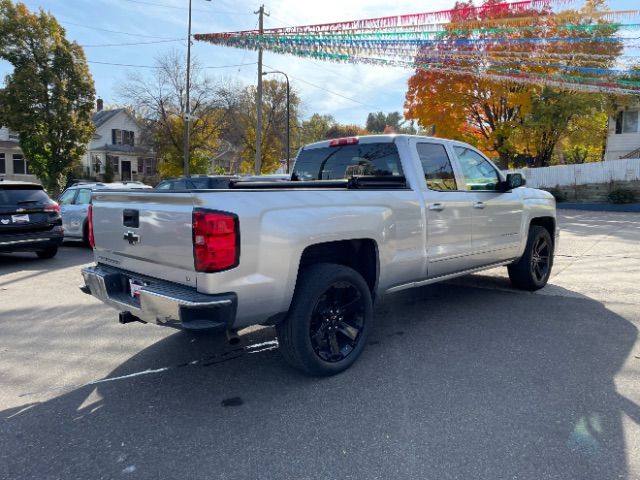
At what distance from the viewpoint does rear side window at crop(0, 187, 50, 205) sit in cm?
863

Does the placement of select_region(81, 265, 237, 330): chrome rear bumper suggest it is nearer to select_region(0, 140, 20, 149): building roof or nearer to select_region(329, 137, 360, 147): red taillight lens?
select_region(329, 137, 360, 147): red taillight lens

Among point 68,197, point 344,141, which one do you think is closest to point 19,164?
point 68,197

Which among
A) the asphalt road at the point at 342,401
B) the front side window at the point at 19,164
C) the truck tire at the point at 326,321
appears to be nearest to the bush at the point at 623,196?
the asphalt road at the point at 342,401

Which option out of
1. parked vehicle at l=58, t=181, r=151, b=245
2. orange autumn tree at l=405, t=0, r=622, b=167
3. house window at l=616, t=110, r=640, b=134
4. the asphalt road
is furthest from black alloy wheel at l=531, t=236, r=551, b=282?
house window at l=616, t=110, r=640, b=134

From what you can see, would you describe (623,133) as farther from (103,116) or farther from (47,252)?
(103,116)

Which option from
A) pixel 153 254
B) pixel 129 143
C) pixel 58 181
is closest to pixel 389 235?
pixel 153 254

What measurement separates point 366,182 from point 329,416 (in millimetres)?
2099

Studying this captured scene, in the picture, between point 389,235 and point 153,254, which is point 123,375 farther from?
point 389,235

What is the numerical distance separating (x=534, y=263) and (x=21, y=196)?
8.86m

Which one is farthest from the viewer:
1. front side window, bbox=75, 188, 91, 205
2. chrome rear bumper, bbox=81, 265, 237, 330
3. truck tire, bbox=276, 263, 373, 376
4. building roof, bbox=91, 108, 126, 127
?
building roof, bbox=91, 108, 126, 127

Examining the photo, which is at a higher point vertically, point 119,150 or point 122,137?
point 122,137

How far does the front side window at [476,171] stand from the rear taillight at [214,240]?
121 inches

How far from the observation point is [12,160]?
35.5 metres

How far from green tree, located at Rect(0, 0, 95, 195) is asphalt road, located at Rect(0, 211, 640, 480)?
23781 mm
